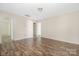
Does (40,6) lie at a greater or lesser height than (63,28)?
greater

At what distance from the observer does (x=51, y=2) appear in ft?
6.87

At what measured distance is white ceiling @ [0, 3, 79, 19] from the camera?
7.05ft

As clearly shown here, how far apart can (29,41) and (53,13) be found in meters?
0.89

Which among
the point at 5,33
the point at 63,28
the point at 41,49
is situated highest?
the point at 63,28

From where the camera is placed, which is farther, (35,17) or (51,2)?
(35,17)

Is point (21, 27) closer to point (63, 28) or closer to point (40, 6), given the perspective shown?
point (40, 6)

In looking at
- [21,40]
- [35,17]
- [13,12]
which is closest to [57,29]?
[35,17]

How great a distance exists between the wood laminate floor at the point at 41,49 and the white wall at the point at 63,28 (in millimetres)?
138

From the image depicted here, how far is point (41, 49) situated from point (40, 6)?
993mm

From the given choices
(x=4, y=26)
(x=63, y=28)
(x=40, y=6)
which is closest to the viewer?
(x=40, y=6)

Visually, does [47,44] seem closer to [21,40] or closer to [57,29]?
[57,29]

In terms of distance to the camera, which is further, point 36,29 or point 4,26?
point 36,29

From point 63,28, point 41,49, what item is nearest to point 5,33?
point 41,49

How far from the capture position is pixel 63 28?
2.39m
